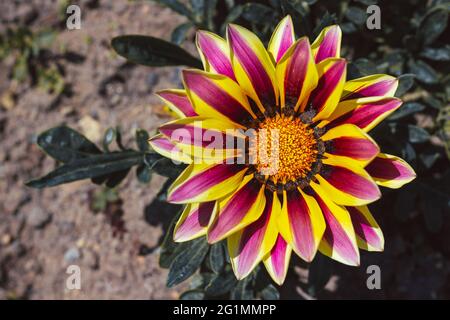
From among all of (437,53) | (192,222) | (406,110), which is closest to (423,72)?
(437,53)

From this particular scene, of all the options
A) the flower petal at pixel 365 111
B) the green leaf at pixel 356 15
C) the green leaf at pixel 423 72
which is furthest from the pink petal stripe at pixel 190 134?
the green leaf at pixel 423 72

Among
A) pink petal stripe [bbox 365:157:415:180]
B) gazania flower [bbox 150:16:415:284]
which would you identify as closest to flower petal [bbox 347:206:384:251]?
gazania flower [bbox 150:16:415:284]

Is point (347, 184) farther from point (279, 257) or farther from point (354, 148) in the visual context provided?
point (279, 257)

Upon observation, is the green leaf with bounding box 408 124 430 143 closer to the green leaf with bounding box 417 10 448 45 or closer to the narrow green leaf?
the green leaf with bounding box 417 10 448 45

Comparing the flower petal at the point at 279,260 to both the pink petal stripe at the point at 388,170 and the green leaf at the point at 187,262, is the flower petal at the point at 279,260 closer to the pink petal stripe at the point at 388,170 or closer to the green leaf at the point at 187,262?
the pink petal stripe at the point at 388,170
